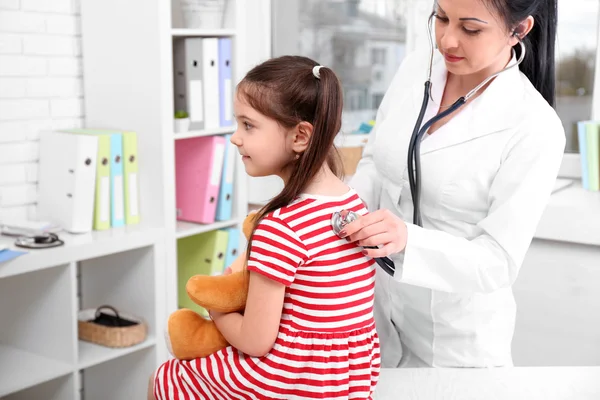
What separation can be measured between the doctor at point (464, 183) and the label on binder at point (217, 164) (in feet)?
2.94

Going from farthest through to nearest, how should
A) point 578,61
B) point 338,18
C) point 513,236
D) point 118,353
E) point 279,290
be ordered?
point 338,18, point 578,61, point 118,353, point 513,236, point 279,290

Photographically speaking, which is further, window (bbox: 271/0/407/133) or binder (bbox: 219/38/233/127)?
window (bbox: 271/0/407/133)

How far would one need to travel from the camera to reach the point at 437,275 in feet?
4.22

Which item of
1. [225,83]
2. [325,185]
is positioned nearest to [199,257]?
[225,83]

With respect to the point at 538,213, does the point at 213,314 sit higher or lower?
lower

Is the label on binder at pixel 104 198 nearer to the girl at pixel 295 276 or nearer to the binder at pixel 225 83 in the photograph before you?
the binder at pixel 225 83

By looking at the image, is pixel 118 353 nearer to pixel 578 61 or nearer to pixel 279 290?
pixel 279 290

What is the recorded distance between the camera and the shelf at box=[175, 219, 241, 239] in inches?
94.7

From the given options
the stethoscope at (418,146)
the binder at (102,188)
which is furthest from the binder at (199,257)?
the stethoscope at (418,146)

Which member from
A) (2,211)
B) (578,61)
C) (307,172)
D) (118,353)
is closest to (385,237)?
(307,172)

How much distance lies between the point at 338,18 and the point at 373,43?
0.58 ft

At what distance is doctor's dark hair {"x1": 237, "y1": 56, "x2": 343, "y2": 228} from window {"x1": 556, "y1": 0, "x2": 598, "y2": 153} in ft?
5.97

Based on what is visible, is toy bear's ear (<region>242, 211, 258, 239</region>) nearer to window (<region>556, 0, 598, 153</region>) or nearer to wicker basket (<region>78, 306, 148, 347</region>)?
wicker basket (<region>78, 306, 148, 347</region>)

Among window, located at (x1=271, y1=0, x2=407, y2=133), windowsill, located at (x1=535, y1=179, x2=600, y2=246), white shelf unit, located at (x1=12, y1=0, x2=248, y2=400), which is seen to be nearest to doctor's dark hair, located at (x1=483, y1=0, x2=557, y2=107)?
windowsill, located at (x1=535, y1=179, x2=600, y2=246)
